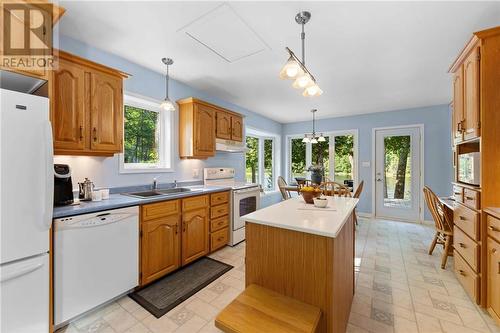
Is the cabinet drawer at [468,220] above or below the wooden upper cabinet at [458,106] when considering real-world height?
below

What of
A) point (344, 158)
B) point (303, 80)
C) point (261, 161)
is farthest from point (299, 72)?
point (344, 158)

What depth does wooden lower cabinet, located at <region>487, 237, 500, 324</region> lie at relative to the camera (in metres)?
1.62

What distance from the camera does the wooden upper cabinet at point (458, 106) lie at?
213 centimetres

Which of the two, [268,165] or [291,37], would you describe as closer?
[291,37]

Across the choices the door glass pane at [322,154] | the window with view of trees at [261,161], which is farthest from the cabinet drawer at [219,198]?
the door glass pane at [322,154]

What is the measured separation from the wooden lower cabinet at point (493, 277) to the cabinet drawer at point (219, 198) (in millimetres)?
2716

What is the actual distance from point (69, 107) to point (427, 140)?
19.4ft

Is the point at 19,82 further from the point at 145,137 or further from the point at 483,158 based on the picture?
the point at 483,158

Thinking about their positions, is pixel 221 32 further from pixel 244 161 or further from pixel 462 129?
pixel 244 161

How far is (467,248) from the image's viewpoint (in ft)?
6.64

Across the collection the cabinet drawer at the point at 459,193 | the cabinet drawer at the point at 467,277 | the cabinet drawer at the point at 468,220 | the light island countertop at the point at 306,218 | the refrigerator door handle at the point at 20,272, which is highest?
the cabinet drawer at the point at 459,193

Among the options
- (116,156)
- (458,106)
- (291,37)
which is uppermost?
(291,37)

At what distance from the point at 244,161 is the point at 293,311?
368 cm

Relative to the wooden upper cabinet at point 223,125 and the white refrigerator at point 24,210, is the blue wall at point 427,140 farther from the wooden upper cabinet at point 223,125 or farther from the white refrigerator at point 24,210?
the white refrigerator at point 24,210
